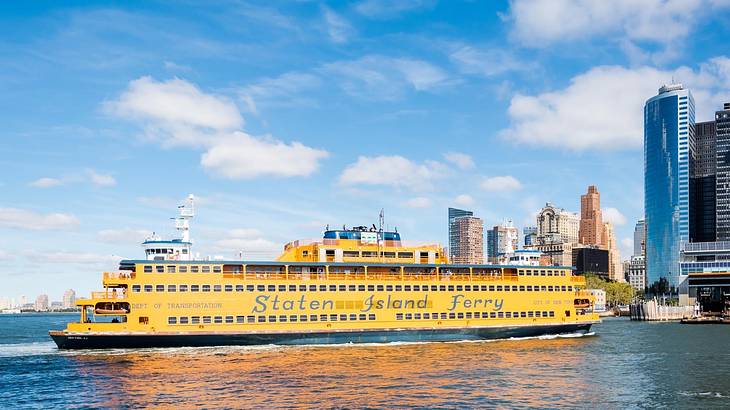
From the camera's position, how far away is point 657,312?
13300cm

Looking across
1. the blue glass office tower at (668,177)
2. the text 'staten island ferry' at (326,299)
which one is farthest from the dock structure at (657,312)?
the text 'staten island ferry' at (326,299)

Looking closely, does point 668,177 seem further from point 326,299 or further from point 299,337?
point 299,337

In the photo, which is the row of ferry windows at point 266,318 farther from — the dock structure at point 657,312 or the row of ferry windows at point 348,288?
the dock structure at point 657,312

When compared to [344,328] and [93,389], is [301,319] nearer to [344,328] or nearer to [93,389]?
[344,328]

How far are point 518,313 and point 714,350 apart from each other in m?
17.2

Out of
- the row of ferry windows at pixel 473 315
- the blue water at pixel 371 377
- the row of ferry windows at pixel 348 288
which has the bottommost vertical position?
the blue water at pixel 371 377

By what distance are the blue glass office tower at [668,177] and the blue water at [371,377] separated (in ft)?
463

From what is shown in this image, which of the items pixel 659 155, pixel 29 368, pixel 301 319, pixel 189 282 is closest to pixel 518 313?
pixel 301 319

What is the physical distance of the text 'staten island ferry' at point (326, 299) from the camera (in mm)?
56219

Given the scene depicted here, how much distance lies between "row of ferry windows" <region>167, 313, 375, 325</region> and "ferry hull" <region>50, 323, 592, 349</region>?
3.82ft

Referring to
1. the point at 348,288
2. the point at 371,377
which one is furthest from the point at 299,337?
the point at 371,377

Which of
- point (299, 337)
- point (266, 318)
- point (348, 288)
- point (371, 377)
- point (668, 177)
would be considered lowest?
point (371, 377)

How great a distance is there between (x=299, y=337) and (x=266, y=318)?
3.23m

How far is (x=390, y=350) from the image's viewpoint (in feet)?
186
